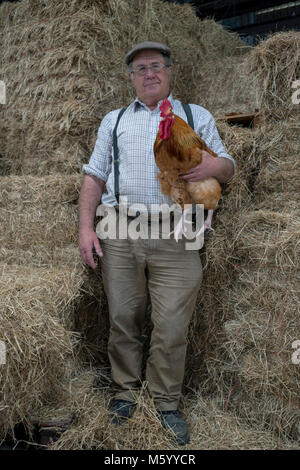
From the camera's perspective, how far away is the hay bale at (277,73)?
7.18 ft

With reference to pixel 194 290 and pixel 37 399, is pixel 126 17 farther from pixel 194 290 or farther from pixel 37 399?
pixel 37 399

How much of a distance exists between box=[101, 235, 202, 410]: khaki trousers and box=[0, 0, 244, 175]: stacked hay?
0.77 metres

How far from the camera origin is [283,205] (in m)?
2.15

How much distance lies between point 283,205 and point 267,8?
7.73ft

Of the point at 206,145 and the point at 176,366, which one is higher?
the point at 206,145

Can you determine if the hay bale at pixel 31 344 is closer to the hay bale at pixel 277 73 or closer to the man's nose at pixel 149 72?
the man's nose at pixel 149 72

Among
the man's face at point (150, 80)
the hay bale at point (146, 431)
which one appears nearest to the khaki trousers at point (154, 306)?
the hay bale at point (146, 431)

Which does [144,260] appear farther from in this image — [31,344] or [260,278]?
[31,344]

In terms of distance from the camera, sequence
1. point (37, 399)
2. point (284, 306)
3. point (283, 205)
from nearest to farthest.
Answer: point (37, 399), point (284, 306), point (283, 205)

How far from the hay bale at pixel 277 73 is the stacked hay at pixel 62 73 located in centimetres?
82

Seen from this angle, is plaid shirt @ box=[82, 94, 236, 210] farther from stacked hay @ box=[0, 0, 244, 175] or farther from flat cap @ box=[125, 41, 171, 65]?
stacked hay @ box=[0, 0, 244, 175]

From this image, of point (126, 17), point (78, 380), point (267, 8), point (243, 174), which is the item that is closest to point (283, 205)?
point (243, 174)

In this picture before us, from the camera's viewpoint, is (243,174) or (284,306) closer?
(284,306)

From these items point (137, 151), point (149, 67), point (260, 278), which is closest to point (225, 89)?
point (149, 67)
